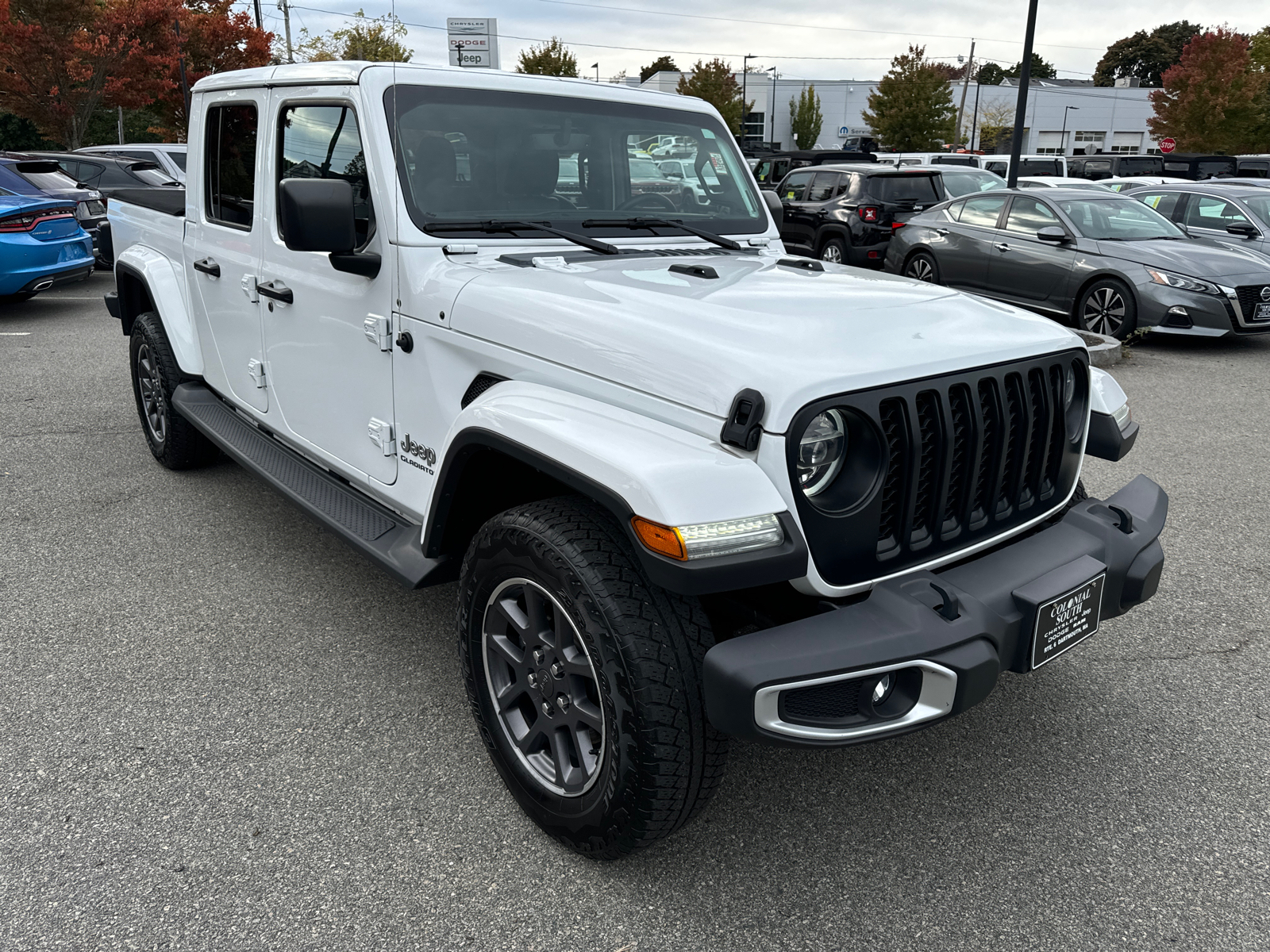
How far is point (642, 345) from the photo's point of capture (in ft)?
7.80

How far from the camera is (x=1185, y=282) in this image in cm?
932

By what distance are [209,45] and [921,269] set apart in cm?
2578

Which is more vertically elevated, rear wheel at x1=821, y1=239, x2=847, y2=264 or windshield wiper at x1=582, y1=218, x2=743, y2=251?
windshield wiper at x1=582, y1=218, x2=743, y2=251

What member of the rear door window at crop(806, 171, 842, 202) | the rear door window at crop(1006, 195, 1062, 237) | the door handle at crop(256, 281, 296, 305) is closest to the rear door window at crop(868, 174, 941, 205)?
the rear door window at crop(806, 171, 842, 202)

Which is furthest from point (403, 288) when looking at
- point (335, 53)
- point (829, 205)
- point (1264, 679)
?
point (335, 53)

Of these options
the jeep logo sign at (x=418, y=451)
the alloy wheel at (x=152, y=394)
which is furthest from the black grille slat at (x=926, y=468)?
the alloy wheel at (x=152, y=394)

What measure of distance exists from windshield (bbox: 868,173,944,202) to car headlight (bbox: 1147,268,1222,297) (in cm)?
460

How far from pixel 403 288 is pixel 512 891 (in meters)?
1.78

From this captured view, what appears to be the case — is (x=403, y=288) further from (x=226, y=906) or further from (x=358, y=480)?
(x=226, y=906)

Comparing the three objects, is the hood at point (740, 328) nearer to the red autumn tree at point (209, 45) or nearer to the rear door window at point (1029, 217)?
the rear door window at point (1029, 217)

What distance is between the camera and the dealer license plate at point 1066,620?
7.64ft

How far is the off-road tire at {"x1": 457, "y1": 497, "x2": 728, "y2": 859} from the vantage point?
2154 millimetres

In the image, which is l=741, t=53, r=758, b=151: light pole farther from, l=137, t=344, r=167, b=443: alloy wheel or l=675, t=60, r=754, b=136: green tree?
l=137, t=344, r=167, b=443: alloy wheel

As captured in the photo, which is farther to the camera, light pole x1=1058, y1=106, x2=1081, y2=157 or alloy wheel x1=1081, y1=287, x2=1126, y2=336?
light pole x1=1058, y1=106, x2=1081, y2=157
